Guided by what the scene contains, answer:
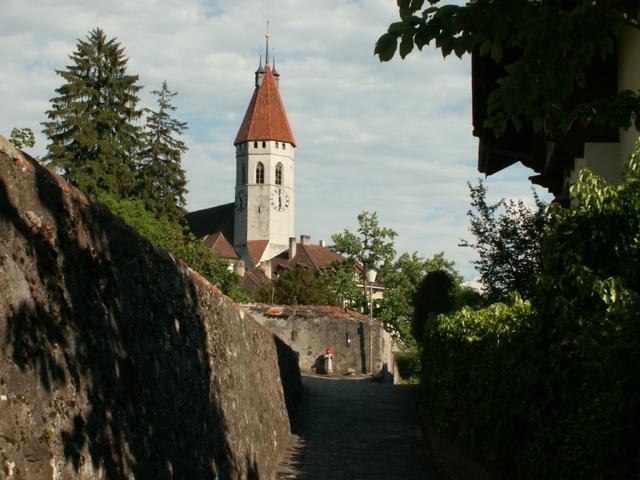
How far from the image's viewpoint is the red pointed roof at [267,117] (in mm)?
132750

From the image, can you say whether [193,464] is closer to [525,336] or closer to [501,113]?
[525,336]

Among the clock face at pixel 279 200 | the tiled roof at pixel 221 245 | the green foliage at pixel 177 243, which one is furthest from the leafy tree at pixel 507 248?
the clock face at pixel 279 200

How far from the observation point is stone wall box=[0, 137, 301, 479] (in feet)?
15.4

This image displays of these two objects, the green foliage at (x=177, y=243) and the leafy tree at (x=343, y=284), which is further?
the leafy tree at (x=343, y=284)

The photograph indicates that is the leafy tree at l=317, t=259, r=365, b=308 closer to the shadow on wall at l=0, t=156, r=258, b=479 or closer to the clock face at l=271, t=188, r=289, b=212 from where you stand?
the clock face at l=271, t=188, r=289, b=212

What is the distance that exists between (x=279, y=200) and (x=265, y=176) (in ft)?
12.3

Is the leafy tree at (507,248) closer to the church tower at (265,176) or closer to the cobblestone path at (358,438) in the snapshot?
the cobblestone path at (358,438)

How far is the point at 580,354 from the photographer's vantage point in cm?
638

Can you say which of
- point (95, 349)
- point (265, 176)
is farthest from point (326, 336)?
point (265, 176)

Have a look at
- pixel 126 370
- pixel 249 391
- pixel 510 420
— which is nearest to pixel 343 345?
pixel 249 391

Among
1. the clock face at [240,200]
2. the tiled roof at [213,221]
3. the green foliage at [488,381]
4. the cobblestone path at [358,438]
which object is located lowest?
the cobblestone path at [358,438]

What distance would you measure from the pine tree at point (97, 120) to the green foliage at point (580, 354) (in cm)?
4396

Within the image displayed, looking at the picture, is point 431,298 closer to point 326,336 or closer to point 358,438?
point 358,438

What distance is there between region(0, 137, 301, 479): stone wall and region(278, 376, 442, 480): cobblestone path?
4.66 m
